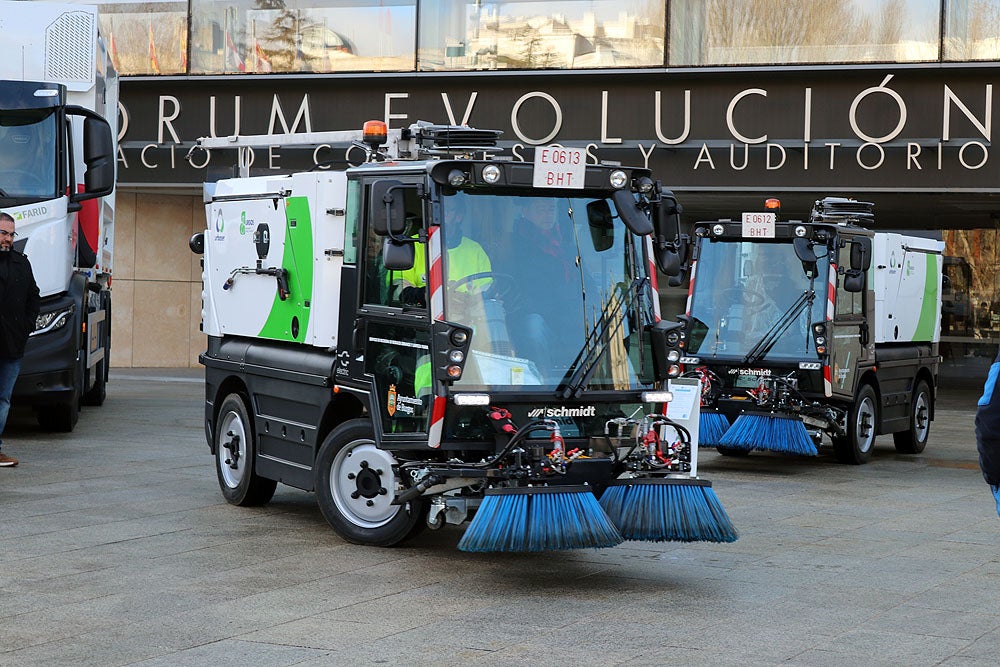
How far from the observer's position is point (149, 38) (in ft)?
83.6

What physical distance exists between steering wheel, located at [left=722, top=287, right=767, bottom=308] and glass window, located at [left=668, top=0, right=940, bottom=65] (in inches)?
324

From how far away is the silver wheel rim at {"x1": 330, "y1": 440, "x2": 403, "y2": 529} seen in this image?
338 inches

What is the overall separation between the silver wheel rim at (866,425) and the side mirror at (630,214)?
7479 millimetres

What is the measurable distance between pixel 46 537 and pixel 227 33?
1743 cm

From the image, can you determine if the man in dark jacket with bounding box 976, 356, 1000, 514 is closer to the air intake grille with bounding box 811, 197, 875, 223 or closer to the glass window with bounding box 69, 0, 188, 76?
the air intake grille with bounding box 811, 197, 875, 223

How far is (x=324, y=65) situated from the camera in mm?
24203

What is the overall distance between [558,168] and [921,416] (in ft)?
32.9

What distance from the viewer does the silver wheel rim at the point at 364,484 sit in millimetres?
8586

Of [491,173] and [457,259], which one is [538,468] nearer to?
[457,259]

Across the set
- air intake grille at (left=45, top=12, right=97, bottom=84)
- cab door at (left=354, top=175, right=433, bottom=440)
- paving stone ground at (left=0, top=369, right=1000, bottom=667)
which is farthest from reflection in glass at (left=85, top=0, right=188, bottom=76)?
cab door at (left=354, top=175, right=433, bottom=440)

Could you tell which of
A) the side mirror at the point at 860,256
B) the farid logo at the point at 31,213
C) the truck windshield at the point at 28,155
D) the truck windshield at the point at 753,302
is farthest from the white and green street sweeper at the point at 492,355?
the side mirror at the point at 860,256

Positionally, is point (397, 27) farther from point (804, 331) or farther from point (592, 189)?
point (592, 189)

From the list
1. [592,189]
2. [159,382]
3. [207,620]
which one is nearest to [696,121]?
[159,382]

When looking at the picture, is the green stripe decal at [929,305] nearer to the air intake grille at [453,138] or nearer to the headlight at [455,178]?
the air intake grille at [453,138]
